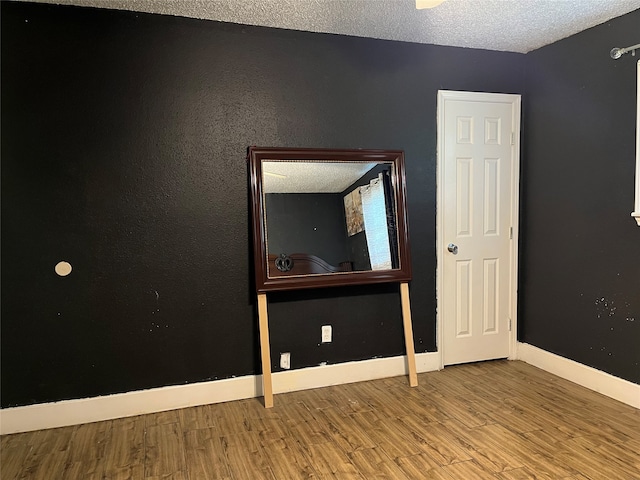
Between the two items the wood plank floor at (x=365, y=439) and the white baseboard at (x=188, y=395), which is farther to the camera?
the white baseboard at (x=188, y=395)

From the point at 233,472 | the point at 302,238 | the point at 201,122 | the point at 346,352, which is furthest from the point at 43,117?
the point at 346,352

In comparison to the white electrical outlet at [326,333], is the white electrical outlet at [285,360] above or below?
below

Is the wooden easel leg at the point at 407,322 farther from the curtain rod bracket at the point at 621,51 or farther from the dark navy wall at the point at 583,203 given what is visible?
the curtain rod bracket at the point at 621,51

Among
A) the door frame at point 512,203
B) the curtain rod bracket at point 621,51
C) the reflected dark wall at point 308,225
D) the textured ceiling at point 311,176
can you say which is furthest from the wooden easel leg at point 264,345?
the curtain rod bracket at point 621,51

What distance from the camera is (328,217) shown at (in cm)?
336

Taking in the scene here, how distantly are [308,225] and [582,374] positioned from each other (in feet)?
7.20

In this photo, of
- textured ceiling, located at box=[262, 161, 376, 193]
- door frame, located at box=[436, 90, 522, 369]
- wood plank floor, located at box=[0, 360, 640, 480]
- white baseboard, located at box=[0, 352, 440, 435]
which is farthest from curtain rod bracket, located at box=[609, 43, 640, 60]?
white baseboard, located at box=[0, 352, 440, 435]

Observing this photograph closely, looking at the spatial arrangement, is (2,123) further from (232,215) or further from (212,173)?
(232,215)

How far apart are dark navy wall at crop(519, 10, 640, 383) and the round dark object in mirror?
6.51 ft

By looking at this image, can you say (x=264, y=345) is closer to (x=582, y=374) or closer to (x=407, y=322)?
(x=407, y=322)

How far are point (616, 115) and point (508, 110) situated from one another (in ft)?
2.79

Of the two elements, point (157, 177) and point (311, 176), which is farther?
point (311, 176)

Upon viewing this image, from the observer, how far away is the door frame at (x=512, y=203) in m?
3.72

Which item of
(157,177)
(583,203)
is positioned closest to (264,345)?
(157,177)
